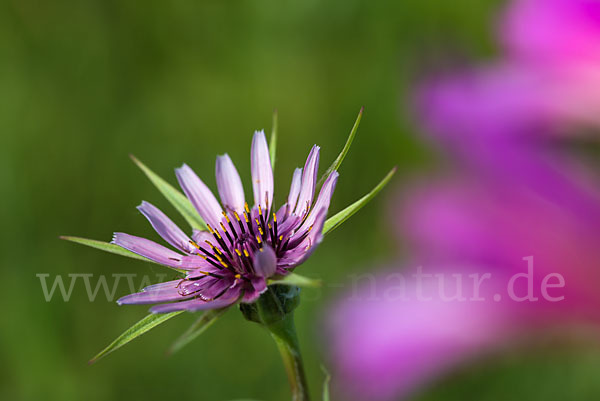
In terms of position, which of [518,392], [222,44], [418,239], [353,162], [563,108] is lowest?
[518,392]

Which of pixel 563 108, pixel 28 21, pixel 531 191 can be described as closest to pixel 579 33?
pixel 563 108

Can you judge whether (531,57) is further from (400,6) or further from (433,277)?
(400,6)

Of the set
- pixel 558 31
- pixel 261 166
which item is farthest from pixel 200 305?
pixel 558 31

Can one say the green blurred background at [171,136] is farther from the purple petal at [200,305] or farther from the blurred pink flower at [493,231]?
the purple petal at [200,305]

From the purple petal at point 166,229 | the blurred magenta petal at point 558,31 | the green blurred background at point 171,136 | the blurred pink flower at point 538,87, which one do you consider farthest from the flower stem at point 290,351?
the green blurred background at point 171,136

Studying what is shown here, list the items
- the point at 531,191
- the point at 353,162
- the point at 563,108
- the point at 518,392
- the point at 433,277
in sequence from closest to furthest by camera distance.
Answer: the point at 531,191 < the point at 433,277 < the point at 563,108 < the point at 518,392 < the point at 353,162

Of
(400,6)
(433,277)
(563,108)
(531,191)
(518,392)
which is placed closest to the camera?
(531,191)

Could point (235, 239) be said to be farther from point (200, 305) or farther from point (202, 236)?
point (200, 305)

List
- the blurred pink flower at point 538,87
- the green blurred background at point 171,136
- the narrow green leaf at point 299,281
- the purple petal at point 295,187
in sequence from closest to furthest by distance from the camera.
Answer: the narrow green leaf at point 299,281 → the purple petal at point 295,187 → the blurred pink flower at point 538,87 → the green blurred background at point 171,136
